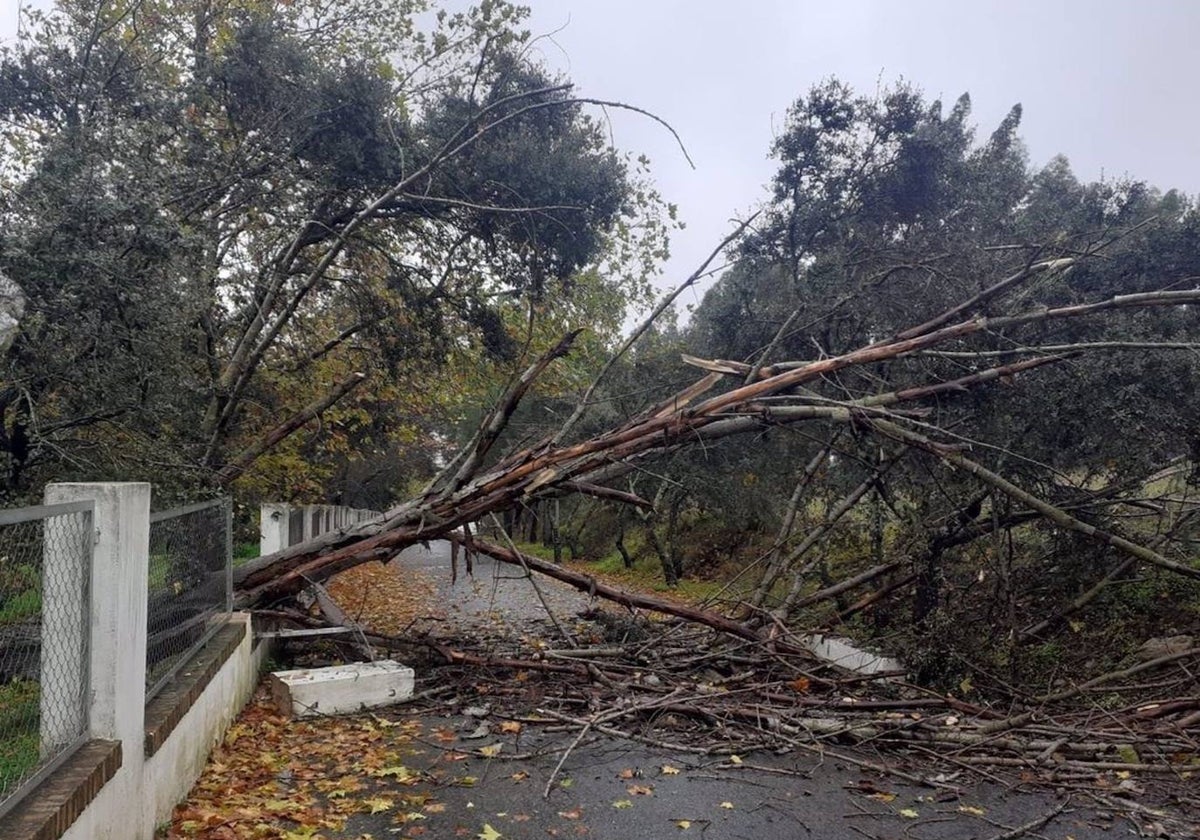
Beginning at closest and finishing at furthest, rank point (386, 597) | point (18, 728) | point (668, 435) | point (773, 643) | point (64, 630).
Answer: point (18, 728) → point (64, 630) → point (668, 435) → point (773, 643) → point (386, 597)

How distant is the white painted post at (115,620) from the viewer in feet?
11.8

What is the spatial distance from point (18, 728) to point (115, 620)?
52 centimetres

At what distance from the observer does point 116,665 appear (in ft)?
12.0

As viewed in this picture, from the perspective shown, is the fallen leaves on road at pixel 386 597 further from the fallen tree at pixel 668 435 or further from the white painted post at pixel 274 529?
the fallen tree at pixel 668 435

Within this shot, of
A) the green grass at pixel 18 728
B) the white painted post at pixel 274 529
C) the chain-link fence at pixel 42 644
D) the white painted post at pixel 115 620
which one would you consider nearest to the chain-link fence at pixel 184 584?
the white painted post at pixel 115 620

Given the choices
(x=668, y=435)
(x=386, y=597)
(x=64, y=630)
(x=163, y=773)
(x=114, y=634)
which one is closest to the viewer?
(x=64, y=630)

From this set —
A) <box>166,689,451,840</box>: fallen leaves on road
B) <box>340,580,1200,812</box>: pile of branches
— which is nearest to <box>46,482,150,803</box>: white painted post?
<box>166,689,451,840</box>: fallen leaves on road

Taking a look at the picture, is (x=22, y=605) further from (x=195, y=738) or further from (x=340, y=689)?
(x=340, y=689)

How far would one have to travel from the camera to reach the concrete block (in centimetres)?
698

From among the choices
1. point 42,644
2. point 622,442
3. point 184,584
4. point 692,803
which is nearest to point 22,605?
point 42,644

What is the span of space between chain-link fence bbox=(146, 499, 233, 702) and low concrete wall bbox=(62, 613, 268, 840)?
30 cm

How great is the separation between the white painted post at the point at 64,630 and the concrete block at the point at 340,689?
11.6ft

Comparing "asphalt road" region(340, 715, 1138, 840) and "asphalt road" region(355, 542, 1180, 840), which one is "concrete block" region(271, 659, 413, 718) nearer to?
"asphalt road" region(355, 542, 1180, 840)

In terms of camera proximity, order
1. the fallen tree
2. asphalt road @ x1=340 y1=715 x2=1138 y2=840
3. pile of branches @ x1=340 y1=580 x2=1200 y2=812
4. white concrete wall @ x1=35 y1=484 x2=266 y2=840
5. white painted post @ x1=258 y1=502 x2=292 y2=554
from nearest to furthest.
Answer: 1. white concrete wall @ x1=35 y1=484 x2=266 y2=840
2. asphalt road @ x1=340 y1=715 x2=1138 y2=840
3. pile of branches @ x1=340 y1=580 x2=1200 y2=812
4. the fallen tree
5. white painted post @ x1=258 y1=502 x2=292 y2=554
